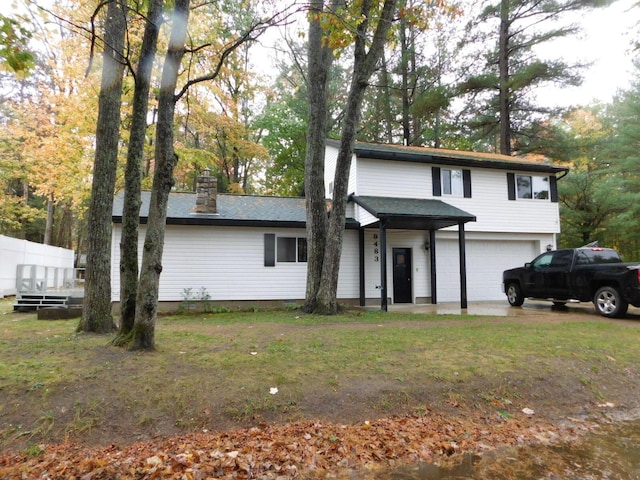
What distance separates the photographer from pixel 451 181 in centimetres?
1449

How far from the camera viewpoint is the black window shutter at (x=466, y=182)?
1445cm

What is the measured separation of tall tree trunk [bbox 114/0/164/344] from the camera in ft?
18.3

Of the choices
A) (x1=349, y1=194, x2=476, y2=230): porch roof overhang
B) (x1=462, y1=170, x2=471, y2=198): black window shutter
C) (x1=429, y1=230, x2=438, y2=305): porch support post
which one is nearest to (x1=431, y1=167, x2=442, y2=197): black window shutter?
(x1=349, y1=194, x2=476, y2=230): porch roof overhang

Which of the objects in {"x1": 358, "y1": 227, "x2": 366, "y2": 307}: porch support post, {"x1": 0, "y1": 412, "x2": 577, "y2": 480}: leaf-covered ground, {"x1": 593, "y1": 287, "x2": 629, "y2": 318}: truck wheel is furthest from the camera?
{"x1": 358, "y1": 227, "x2": 366, "y2": 307}: porch support post

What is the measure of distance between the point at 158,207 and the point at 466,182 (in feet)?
40.1

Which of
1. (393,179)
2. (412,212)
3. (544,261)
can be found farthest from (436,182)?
(544,261)

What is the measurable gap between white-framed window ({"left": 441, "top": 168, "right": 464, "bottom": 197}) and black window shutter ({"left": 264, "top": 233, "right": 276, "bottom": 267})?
674 centimetres

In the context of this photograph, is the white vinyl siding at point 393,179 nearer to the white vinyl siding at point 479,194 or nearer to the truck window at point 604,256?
the white vinyl siding at point 479,194

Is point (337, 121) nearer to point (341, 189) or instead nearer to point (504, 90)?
point (504, 90)

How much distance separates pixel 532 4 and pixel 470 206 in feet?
40.6

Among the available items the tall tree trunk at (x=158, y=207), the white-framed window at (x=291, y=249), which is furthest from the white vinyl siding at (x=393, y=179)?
the tall tree trunk at (x=158, y=207)

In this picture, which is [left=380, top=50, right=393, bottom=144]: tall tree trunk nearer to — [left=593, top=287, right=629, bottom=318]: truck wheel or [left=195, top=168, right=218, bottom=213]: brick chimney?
[left=195, top=168, right=218, bottom=213]: brick chimney

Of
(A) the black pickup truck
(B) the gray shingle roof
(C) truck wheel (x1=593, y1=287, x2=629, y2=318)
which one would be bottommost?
(C) truck wheel (x1=593, y1=287, x2=629, y2=318)

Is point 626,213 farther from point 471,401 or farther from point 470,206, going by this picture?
point 471,401
